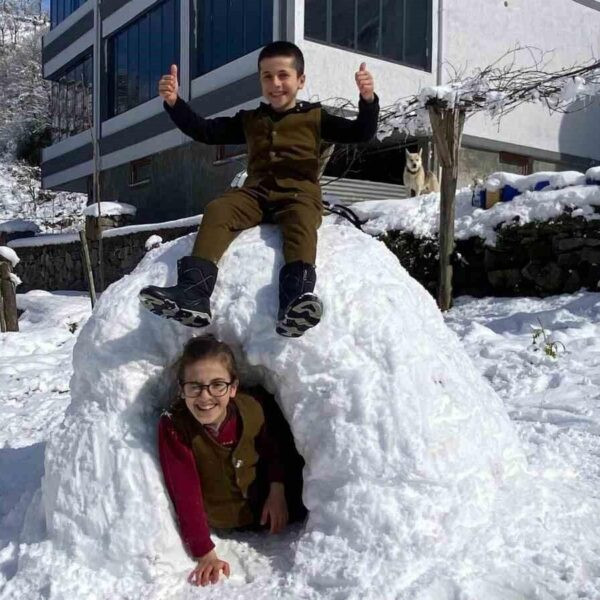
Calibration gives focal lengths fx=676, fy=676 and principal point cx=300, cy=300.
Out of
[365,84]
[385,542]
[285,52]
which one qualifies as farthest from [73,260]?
[385,542]

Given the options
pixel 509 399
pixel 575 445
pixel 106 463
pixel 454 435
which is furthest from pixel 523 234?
pixel 106 463

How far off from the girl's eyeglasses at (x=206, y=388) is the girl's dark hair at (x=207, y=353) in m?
0.06

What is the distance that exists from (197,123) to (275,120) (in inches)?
15.1

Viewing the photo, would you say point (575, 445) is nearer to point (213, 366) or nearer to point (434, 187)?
point (213, 366)

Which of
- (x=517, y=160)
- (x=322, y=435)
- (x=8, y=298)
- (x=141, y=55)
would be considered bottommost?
(x=322, y=435)

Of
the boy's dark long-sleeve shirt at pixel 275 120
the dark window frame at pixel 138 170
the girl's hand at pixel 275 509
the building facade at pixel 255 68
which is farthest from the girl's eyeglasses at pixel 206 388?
the dark window frame at pixel 138 170

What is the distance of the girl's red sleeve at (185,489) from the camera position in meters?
2.33

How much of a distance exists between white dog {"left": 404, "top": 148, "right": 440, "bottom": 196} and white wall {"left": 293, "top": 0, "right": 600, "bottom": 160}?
7.67ft

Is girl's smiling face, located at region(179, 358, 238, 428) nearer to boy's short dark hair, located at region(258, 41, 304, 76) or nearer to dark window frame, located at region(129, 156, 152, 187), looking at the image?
boy's short dark hair, located at region(258, 41, 304, 76)

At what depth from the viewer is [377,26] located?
45.0 ft

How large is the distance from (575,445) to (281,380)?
1782mm

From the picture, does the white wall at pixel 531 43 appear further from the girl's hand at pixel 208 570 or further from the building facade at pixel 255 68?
the girl's hand at pixel 208 570

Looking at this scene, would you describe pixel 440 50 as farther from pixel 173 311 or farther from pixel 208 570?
pixel 208 570

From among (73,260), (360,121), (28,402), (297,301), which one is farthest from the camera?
(73,260)
